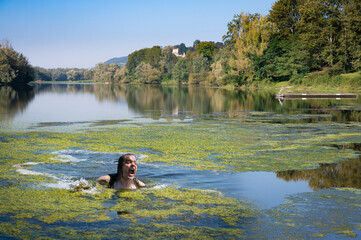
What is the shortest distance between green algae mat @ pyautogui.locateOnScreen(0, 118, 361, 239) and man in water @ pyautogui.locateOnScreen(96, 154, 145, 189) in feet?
0.86

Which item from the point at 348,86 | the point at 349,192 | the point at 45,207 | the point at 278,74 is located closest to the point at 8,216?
the point at 45,207

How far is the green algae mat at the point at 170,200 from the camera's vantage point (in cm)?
675

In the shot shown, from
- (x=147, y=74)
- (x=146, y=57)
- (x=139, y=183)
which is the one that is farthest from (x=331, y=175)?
(x=146, y=57)

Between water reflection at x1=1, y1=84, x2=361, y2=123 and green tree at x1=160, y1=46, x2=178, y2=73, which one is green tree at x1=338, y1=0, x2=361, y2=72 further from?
green tree at x1=160, y1=46, x2=178, y2=73

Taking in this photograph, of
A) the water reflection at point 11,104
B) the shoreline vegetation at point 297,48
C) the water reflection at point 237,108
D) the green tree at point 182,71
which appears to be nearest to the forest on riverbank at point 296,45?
the shoreline vegetation at point 297,48

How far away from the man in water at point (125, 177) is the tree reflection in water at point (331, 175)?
376cm

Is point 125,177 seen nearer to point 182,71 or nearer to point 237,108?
point 237,108

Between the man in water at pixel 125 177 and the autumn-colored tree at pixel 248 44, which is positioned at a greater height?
the autumn-colored tree at pixel 248 44

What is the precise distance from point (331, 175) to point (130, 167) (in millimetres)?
5092

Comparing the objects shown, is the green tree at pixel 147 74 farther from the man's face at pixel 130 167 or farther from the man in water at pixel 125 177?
the man's face at pixel 130 167

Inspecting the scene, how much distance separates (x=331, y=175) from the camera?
421 inches

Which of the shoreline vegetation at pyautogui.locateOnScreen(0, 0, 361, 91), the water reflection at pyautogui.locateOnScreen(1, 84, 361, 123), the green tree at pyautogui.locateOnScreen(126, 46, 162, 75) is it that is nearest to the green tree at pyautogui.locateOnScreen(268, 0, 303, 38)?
the shoreline vegetation at pyautogui.locateOnScreen(0, 0, 361, 91)

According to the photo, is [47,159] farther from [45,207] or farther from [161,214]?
[161,214]

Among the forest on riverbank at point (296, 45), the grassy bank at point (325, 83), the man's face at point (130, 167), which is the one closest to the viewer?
the man's face at point (130, 167)
